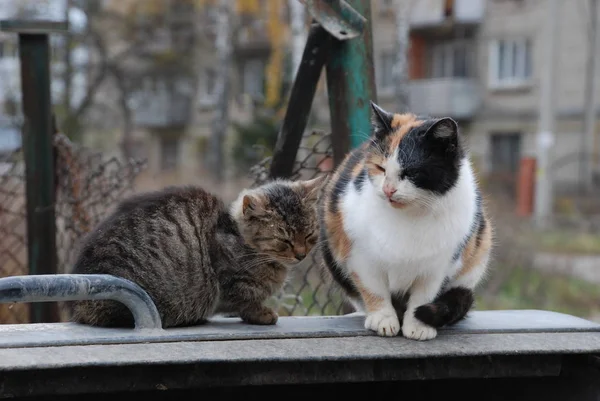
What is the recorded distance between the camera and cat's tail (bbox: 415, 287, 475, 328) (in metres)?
1.88

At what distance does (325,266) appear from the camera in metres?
2.37

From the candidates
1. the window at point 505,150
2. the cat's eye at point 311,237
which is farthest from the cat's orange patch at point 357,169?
the window at point 505,150

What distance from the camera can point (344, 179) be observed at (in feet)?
7.27

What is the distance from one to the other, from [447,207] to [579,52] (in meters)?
17.7

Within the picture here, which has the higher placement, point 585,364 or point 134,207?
point 134,207

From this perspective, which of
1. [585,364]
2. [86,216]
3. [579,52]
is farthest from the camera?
[579,52]

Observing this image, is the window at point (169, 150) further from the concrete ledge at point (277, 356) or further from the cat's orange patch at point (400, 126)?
the concrete ledge at point (277, 356)

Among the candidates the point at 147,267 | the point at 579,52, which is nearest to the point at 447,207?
the point at 147,267

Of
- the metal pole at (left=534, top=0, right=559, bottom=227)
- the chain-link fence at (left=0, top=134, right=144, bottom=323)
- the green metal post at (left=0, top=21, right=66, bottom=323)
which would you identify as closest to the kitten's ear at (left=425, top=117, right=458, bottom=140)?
the chain-link fence at (left=0, top=134, right=144, bottom=323)

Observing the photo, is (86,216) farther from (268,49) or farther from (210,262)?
(268,49)

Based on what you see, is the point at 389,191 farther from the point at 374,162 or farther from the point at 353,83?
the point at 353,83

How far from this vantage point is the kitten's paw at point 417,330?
1.82 metres

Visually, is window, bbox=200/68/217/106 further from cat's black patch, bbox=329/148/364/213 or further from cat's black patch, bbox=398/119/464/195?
cat's black patch, bbox=398/119/464/195

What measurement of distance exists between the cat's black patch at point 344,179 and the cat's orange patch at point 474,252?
40cm
